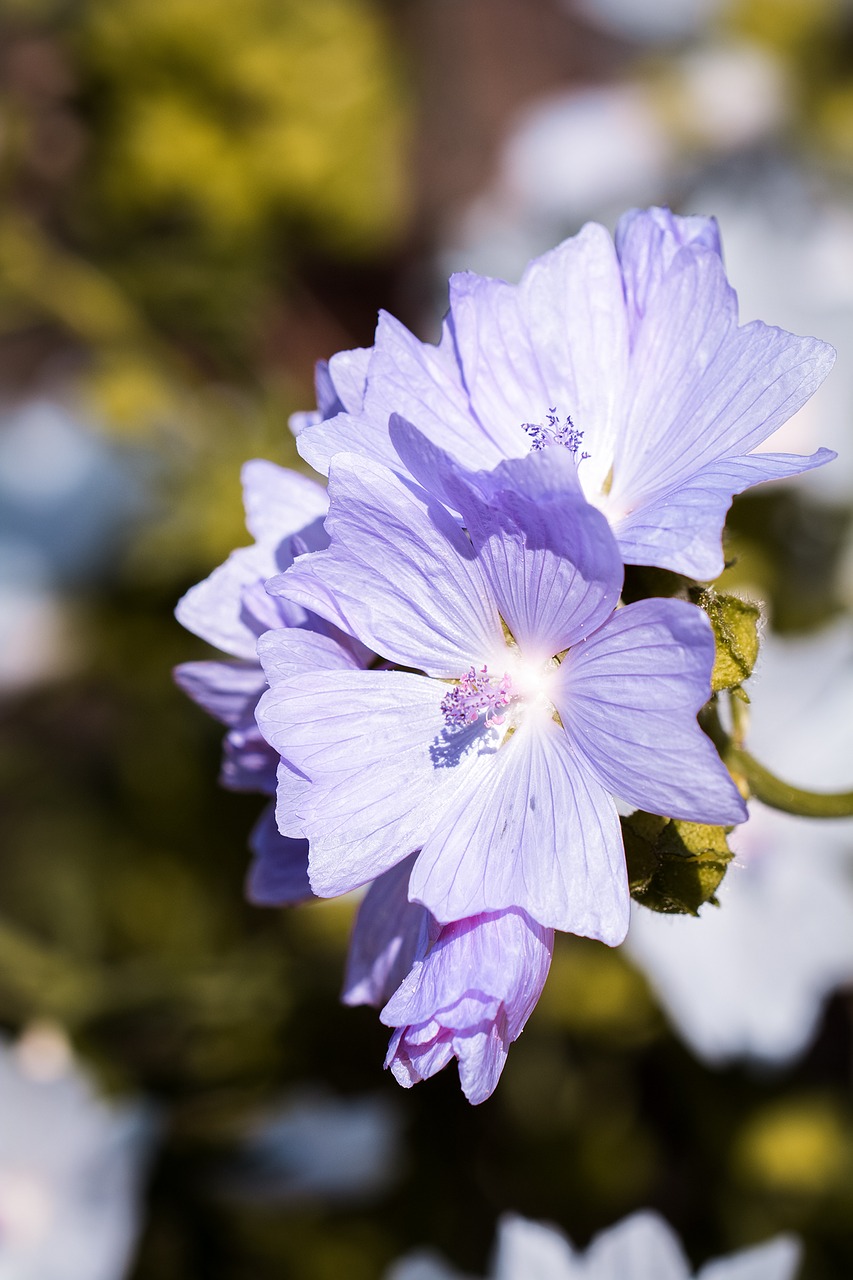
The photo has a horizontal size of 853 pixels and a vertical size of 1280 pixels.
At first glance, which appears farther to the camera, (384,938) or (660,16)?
(660,16)


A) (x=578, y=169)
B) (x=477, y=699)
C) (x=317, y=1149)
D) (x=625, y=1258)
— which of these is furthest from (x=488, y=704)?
(x=578, y=169)

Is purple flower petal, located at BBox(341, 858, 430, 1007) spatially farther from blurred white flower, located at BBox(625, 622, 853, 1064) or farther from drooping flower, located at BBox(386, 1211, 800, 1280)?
blurred white flower, located at BBox(625, 622, 853, 1064)

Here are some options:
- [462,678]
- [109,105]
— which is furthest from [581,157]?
[462,678]

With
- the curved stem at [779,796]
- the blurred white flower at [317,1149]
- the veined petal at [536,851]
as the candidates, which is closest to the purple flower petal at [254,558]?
the veined petal at [536,851]

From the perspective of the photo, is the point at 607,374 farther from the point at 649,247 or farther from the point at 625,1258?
the point at 625,1258

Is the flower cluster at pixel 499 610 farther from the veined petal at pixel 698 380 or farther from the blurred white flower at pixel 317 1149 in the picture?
the blurred white flower at pixel 317 1149

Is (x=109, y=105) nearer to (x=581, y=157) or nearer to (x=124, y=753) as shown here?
(x=581, y=157)
